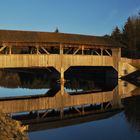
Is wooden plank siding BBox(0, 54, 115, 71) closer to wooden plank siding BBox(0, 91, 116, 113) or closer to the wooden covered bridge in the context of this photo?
the wooden covered bridge

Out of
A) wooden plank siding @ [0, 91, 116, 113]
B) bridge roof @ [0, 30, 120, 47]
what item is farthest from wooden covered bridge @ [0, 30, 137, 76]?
wooden plank siding @ [0, 91, 116, 113]

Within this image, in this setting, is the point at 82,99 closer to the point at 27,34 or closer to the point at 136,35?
the point at 27,34

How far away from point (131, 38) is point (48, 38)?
31.0 meters

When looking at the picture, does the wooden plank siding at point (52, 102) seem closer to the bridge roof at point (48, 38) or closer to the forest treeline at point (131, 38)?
the bridge roof at point (48, 38)

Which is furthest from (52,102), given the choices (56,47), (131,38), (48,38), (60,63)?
(131,38)

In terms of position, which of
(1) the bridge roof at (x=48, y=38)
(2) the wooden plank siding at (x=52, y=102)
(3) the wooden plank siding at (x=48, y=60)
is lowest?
(2) the wooden plank siding at (x=52, y=102)

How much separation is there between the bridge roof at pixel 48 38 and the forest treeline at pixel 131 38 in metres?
18.4

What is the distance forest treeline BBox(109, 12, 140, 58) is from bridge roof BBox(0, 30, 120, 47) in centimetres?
1838

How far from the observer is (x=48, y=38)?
4031 centimetres

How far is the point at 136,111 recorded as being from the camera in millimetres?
22672

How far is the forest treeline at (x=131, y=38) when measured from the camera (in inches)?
2581

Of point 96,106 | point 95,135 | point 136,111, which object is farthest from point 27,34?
point 95,135

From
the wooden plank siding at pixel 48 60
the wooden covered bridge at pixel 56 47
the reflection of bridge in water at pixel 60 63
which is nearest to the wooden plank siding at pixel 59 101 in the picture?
the reflection of bridge in water at pixel 60 63

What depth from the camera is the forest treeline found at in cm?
6556
